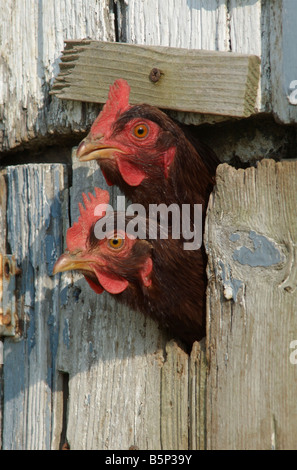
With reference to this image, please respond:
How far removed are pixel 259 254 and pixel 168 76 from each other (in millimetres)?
791

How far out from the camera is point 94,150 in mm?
2420

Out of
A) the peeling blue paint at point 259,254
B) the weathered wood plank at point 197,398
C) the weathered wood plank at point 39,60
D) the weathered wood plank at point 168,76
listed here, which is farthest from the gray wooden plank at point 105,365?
the peeling blue paint at point 259,254

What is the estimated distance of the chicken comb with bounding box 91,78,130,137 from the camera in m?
2.44

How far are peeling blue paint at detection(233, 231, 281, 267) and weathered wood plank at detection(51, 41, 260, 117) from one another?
474mm

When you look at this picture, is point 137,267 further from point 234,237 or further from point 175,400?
point 175,400

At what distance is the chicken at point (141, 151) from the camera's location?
244 centimetres

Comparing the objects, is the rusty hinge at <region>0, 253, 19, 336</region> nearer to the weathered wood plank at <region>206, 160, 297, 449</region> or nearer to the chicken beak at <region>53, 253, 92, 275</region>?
the chicken beak at <region>53, 253, 92, 275</region>

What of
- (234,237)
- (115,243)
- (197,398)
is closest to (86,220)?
(115,243)

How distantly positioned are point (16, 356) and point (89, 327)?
0.40 metres

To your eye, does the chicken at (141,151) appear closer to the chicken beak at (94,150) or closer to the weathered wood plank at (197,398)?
the chicken beak at (94,150)

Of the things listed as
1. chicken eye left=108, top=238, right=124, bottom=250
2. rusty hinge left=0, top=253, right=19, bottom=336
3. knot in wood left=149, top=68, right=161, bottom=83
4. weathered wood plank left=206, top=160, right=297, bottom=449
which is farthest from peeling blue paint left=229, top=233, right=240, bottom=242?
rusty hinge left=0, top=253, right=19, bottom=336

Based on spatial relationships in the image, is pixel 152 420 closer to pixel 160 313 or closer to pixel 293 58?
pixel 160 313

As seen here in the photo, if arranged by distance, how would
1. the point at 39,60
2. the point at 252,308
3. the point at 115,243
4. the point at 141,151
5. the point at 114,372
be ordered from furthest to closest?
the point at 39,60
the point at 114,372
the point at 141,151
the point at 115,243
the point at 252,308
